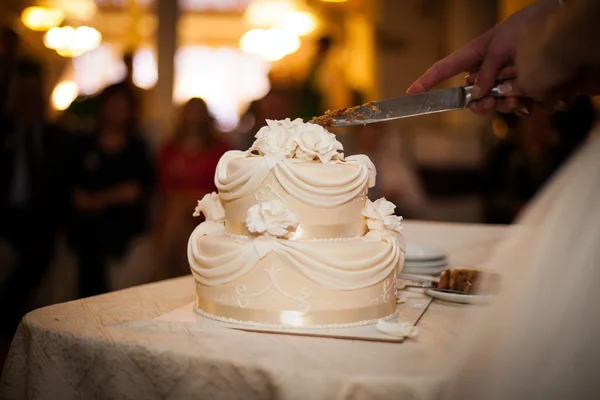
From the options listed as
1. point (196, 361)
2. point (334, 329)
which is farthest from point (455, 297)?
point (196, 361)

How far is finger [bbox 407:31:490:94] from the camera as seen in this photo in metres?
2.08

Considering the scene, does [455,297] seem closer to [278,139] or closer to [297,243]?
[297,243]

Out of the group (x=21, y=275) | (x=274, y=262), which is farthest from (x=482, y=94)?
(x=21, y=275)

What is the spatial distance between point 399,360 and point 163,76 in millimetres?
7261

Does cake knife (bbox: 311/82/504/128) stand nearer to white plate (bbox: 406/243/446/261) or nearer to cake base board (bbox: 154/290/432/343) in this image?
cake base board (bbox: 154/290/432/343)

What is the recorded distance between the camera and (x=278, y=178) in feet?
5.68

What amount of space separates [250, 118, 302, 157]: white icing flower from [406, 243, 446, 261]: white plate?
926 mm

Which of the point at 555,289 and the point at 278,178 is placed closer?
the point at 555,289

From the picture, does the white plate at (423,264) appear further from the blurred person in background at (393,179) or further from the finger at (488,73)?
the blurred person in background at (393,179)

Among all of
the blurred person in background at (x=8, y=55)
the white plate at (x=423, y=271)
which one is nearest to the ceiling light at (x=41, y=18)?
the blurred person in background at (x=8, y=55)

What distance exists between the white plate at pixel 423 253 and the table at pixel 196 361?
669 millimetres

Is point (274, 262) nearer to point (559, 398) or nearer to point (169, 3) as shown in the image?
point (559, 398)

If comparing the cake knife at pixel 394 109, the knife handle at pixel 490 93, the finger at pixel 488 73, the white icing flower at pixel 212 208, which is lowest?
the white icing flower at pixel 212 208

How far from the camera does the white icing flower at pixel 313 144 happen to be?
1785mm
